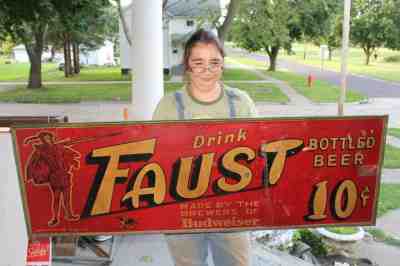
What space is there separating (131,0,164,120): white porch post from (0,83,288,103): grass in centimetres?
1157

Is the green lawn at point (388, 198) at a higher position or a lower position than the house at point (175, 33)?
lower

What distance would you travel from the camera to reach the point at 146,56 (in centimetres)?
485

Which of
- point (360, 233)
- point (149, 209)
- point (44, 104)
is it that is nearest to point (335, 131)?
point (149, 209)

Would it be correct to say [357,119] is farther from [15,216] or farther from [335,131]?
[15,216]

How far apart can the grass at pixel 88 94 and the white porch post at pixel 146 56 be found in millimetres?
11574

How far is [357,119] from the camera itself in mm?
1759

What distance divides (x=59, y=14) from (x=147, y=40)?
4.74 m

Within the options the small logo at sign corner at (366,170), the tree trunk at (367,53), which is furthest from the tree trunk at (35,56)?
the tree trunk at (367,53)

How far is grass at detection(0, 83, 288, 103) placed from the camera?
1680cm

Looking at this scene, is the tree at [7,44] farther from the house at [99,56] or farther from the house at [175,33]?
the house at [175,33]

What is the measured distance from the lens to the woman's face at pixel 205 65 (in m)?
1.81

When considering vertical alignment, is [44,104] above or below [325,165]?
below

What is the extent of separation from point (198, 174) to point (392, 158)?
22.1 feet

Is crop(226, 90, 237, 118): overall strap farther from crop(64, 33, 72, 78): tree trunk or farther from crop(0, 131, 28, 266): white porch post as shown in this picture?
crop(64, 33, 72, 78): tree trunk
